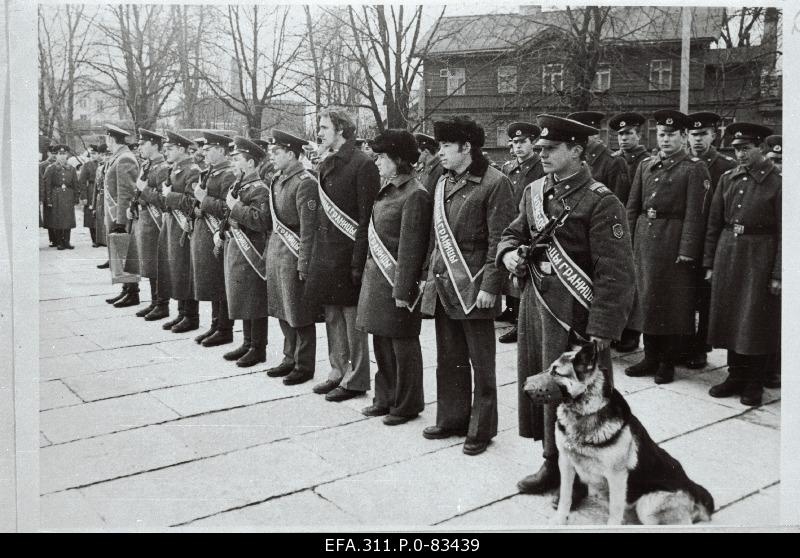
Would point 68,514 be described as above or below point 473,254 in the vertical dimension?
below

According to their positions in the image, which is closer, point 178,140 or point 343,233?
point 343,233

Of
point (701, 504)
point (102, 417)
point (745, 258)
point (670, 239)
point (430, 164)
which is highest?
point (430, 164)

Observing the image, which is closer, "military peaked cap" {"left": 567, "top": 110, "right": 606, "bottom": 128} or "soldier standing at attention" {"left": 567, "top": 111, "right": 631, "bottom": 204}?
"military peaked cap" {"left": 567, "top": 110, "right": 606, "bottom": 128}

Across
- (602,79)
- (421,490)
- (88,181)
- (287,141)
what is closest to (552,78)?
(602,79)

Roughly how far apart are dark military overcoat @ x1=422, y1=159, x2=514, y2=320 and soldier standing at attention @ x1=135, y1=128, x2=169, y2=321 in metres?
3.69

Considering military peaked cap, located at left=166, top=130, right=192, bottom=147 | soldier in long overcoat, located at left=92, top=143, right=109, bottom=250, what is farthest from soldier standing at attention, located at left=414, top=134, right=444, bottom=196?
Answer: soldier in long overcoat, located at left=92, top=143, right=109, bottom=250

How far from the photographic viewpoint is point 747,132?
4.80m

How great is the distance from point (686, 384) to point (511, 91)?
228cm

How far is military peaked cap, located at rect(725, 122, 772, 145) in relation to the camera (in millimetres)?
4664

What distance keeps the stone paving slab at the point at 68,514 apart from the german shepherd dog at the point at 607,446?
7.14 feet

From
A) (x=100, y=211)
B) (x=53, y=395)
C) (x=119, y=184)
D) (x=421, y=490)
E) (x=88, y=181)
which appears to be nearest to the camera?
(x=421, y=490)

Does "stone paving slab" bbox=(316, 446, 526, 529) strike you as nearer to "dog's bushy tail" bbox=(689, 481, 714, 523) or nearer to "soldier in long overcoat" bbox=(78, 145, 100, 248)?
"dog's bushy tail" bbox=(689, 481, 714, 523)

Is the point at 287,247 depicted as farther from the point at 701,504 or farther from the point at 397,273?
the point at 701,504

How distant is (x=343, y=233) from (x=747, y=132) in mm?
2581
